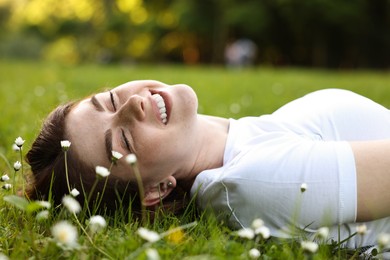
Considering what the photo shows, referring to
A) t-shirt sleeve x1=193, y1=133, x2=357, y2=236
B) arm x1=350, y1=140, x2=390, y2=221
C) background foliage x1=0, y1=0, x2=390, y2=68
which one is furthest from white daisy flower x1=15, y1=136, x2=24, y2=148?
background foliage x1=0, y1=0, x2=390, y2=68

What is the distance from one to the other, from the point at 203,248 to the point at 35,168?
124cm

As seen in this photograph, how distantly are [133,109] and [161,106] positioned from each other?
7.4 inches

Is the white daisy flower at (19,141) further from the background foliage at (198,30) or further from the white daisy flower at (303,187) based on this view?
the background foliage at (198,30)

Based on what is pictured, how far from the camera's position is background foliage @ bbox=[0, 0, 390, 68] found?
3234 centimetres

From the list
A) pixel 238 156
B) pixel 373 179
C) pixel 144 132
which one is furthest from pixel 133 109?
pixel 373 179

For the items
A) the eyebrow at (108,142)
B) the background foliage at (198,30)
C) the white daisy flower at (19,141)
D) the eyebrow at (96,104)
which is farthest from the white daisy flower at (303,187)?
the background foliage at (198,30)

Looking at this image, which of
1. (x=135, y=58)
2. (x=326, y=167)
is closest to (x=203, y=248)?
(x=326, y=167)

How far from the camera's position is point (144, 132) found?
255 centimetres

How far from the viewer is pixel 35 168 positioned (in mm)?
2830

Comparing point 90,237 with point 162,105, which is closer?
point 90,237

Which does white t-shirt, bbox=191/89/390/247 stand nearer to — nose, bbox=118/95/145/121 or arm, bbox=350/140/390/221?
arm, bbox=350/140/390/221

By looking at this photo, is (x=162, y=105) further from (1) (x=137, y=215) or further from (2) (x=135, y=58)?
(2) (x=135, y=58)

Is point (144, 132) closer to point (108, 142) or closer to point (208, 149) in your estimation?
point (108, 142)

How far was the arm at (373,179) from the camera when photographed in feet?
7.32
